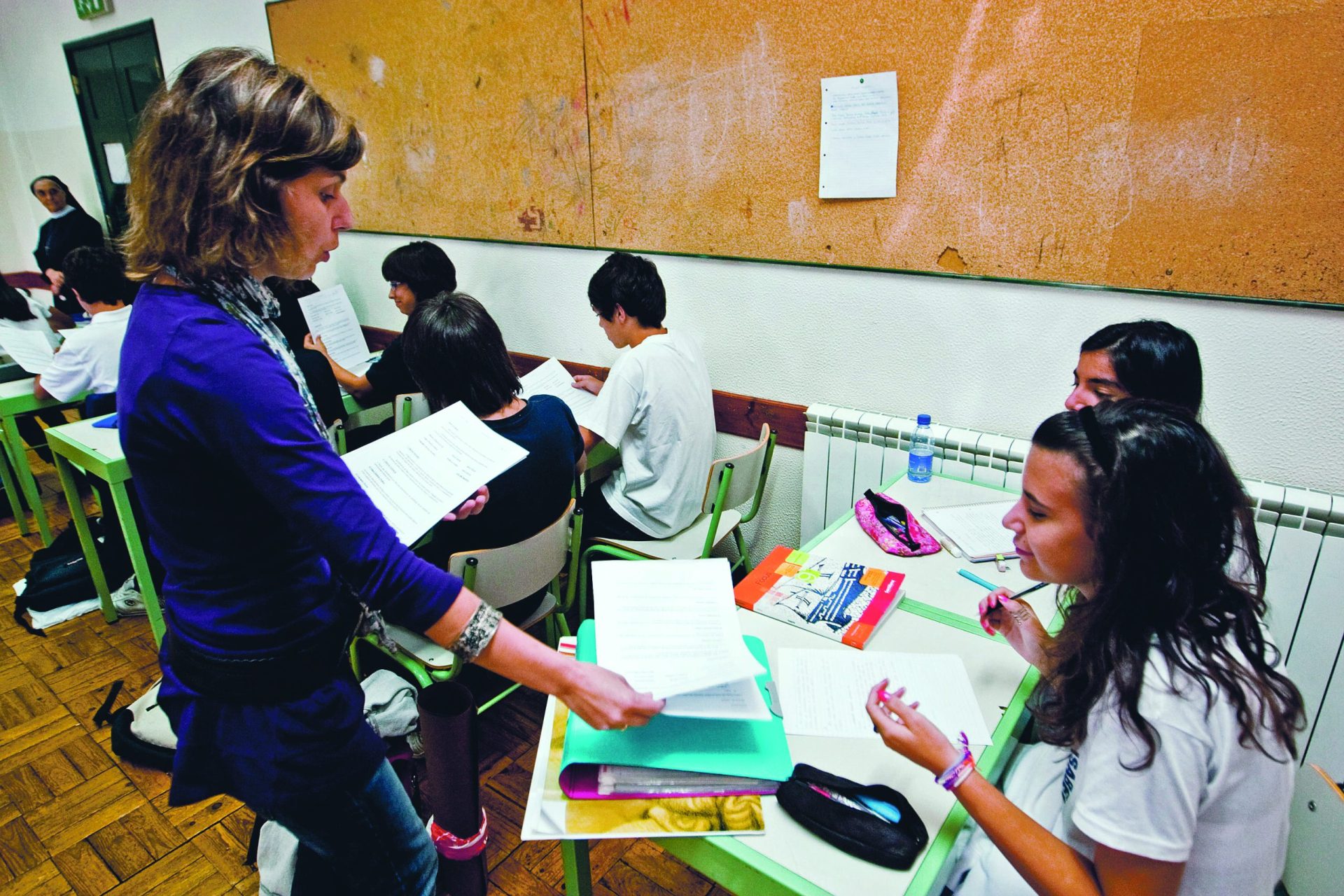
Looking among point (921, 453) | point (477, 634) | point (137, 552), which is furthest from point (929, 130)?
point (137, 552)

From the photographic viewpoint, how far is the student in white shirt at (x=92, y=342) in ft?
8.62

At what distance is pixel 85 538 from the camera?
2.56 meters

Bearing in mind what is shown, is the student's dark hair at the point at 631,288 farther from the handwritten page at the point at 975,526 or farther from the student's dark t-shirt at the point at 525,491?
the handwritten page at the point at 975,526

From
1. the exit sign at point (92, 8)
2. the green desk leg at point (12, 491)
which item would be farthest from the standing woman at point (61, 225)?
the green desk leg at point (12, 491)

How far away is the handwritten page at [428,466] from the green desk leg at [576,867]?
1.58 ft

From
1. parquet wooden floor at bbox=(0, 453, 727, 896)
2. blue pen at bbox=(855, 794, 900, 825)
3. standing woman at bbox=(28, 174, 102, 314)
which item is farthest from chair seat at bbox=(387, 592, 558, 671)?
standing woman at bbox=(28, 174, 102, 314)

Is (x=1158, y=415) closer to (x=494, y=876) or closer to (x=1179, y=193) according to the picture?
(x=1179, y=193)

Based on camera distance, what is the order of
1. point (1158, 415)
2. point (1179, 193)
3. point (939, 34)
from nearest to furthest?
point (1158, 415)
point (1179, 193)
point (939, 34)

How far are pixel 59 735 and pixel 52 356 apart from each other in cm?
154

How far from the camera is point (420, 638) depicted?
5.76 ft

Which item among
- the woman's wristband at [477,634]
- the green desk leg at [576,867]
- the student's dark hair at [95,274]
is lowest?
the green desk leg at [576,867]

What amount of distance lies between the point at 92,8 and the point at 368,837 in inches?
208

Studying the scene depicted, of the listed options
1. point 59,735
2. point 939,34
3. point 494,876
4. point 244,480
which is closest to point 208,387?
point 244,480

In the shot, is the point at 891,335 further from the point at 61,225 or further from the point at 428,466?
the point at 61,225
